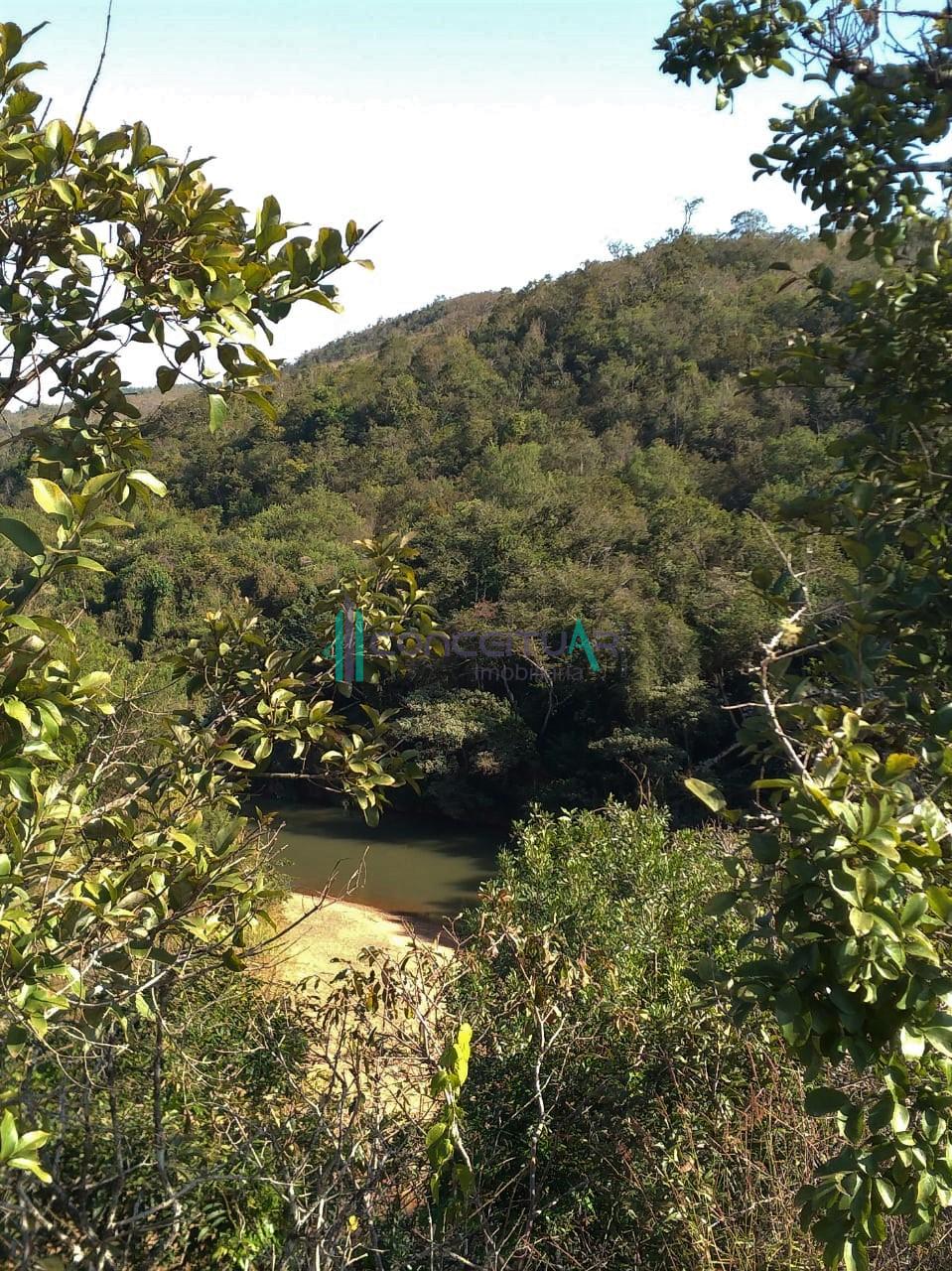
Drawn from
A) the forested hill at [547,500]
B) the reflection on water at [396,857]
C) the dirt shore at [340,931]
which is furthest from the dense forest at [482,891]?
the reflection on water at [396,857]

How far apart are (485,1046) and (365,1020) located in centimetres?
70

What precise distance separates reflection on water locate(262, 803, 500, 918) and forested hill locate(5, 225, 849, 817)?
1.02 metres

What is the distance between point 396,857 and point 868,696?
16.6 metres

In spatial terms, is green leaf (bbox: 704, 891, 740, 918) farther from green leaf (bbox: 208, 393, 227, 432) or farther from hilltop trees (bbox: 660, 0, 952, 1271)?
green leaf (bbox: 208, 393, 227, 432)

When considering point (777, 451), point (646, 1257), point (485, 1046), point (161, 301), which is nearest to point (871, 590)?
point (161, 301)

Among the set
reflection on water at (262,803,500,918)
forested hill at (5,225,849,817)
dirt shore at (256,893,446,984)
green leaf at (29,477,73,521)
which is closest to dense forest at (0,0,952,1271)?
green leaf at (29,477,73,521)

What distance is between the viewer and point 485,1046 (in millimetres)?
3574

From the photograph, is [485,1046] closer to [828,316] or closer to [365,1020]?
[365,1020]

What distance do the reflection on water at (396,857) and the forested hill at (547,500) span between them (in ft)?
3.34

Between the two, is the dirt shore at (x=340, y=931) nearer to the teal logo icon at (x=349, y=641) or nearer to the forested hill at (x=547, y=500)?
the forested hill at (x=547, y=500)

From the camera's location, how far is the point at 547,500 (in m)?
23.7

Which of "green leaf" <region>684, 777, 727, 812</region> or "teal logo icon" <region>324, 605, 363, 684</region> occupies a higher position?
"teal logo icon" <region>324, 605, 363, 684</region>

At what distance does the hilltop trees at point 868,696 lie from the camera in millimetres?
1052

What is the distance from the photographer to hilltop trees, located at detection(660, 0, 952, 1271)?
105 centimetres
